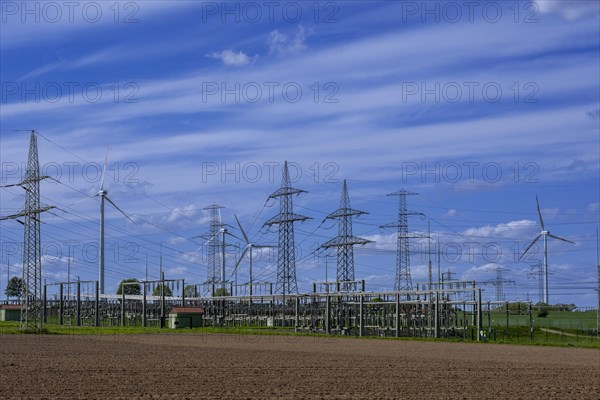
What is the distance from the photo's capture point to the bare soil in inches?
1014

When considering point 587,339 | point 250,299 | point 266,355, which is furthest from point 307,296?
point 266,355

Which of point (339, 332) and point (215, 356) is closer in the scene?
point (215, 356)

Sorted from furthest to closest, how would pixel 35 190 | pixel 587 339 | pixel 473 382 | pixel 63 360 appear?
pixel 587 339, pixel 35 190, pixel 63 360, pixel 473 382

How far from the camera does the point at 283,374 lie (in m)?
31.8

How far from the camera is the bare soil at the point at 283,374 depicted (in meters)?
25.8

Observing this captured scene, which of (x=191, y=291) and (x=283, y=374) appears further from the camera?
(x=191, y=291)

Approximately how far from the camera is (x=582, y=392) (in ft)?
92.8

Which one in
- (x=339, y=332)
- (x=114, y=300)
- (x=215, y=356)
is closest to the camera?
(x=215, y=356)

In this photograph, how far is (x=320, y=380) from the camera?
29812mm

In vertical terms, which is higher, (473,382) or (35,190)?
(35,190)

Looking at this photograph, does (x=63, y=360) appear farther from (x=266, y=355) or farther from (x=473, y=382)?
(x=473, y=382)

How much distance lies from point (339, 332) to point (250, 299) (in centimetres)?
2181

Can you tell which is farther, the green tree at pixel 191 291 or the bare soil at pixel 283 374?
the green tree at pixel 191 291

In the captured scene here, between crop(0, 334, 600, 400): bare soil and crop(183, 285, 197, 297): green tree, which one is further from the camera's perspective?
crop(183, 285, 197, 297): green tree
